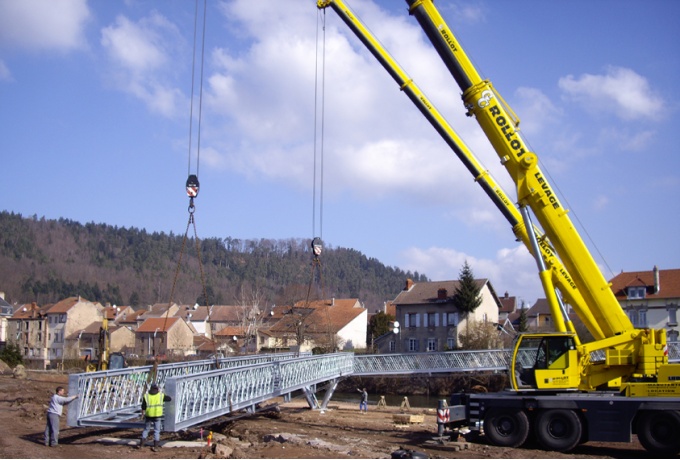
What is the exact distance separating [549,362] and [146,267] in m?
157

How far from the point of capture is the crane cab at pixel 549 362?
15797 millimetres

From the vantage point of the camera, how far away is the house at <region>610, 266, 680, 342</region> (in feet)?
182

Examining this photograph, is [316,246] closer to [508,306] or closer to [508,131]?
[508,131]

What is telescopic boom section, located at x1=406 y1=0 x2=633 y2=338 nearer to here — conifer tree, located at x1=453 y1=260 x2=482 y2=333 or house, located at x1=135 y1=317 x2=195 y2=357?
conifer tree, located at x1=453 y1=260 x2=482 y2=333

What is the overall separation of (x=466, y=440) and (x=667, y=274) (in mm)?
49183

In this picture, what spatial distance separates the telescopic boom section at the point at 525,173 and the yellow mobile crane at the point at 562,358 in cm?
3

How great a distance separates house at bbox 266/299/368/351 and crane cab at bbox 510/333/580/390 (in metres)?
33.8

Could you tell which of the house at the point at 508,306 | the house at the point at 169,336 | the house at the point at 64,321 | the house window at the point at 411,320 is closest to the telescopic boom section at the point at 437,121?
the house window at the point at 411,320

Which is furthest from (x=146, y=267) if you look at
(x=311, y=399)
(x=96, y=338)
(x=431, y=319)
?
(x=311, y=399)

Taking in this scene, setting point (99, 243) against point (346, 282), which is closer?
point (346, 282)

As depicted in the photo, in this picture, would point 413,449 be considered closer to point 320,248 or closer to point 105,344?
point 320,248

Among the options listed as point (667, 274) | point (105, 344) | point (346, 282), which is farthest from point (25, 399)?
point (346, 282)

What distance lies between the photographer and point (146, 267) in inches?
6403

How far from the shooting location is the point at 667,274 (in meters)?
58.3
